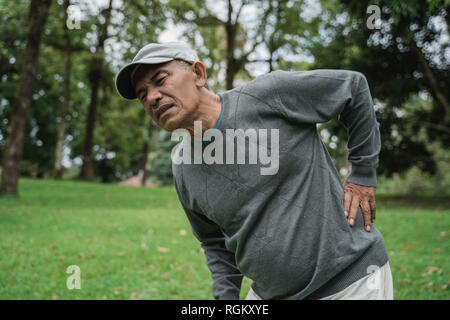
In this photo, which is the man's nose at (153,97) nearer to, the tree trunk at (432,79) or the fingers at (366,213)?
the fingers at (366,213)

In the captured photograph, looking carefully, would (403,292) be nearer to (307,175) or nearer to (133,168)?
(307,175)

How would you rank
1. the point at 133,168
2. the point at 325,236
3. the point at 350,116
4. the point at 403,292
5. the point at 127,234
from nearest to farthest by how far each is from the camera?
1. the point at 325,236
2. the point at 350,116
3. the point at 403,292
4. the point at 127,234
5. the point at 133,168

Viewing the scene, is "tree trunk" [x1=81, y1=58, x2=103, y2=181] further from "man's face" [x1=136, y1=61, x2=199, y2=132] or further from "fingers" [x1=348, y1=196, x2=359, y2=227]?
"fingers" [x1=348, y1=196, x2=359, y2=227]

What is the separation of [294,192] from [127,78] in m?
0.92

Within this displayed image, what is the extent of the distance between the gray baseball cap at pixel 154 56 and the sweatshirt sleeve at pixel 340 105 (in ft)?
1.38

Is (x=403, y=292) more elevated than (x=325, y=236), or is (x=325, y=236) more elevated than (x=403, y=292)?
(x=325, y=236)

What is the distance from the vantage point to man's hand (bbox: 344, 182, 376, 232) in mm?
1853

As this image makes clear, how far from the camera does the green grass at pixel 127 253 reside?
485 cm

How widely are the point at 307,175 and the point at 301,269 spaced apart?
402mm

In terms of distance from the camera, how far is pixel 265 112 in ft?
5.99

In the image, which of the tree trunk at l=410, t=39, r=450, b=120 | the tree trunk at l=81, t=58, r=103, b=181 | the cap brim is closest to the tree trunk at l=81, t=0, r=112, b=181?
the tree trunk at l=81, t=58, r=103, b=181

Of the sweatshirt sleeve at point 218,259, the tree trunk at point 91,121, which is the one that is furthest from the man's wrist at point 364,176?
the tree trunk at point 91,121

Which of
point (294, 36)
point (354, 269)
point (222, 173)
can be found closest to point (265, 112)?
point (222, 173)

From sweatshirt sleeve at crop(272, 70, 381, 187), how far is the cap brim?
0.54 metres
